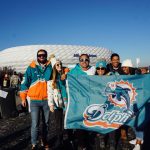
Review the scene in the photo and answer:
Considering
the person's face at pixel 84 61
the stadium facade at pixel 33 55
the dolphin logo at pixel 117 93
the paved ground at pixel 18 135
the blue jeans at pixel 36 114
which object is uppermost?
the stadium facade at pixel 33 55

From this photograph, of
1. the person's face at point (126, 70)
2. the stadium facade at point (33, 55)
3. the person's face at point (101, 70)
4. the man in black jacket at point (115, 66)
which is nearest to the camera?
the person's face at point (101, 70)

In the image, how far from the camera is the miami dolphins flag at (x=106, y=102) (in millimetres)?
5879

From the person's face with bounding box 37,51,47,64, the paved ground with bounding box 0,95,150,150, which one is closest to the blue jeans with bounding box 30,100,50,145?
the paved ground with bounding box 0,95,150,150

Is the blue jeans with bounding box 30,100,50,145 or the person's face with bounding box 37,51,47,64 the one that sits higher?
the person's face with bounding box 37,51,47,64

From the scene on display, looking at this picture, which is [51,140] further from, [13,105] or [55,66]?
[13,105]

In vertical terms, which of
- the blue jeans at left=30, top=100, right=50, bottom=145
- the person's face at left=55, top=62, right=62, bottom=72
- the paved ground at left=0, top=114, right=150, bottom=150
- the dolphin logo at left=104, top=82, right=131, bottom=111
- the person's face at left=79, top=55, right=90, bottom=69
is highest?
the person's face at left=79, top=55, right=90, bottom=69

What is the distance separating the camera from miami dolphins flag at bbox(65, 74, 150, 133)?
5.88m

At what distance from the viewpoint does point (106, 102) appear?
19.5 ft

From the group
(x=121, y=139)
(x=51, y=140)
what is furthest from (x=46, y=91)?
(x=121, y=139)

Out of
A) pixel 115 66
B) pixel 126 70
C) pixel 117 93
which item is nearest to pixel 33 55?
pixel 126 70

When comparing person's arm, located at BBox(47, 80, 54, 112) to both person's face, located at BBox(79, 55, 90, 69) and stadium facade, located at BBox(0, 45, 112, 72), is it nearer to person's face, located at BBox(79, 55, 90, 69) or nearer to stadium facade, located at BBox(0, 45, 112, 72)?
person's face, located at BBox(79, 55, 90, 69)

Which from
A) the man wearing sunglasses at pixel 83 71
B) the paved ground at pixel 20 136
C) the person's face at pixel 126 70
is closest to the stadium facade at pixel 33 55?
the paved ground at pixel 20 136

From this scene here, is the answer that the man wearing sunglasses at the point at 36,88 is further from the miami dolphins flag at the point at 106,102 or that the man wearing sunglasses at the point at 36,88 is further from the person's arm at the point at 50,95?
the miami dolphins flag at the point at 106,102

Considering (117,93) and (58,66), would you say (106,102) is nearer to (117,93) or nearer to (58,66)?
(117,93)
